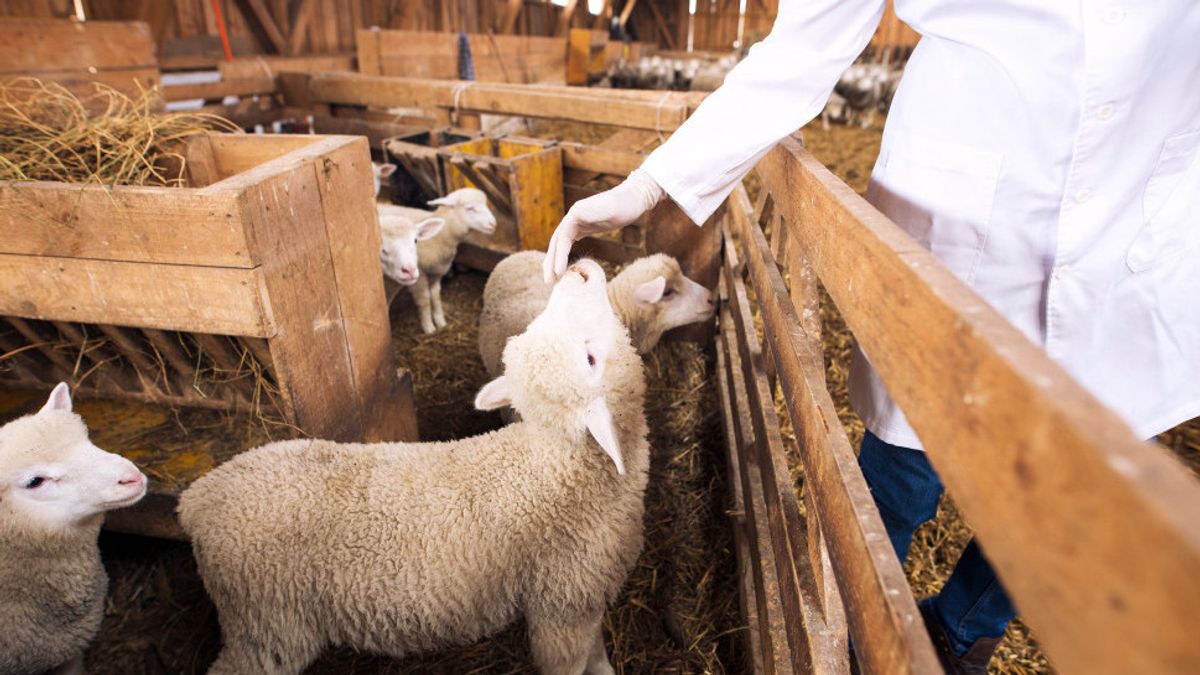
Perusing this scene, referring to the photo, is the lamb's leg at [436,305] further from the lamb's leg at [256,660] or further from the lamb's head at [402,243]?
the lamb's leg at [256,660]

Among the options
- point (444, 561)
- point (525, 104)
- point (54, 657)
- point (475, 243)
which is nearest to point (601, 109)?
point (525, 104)

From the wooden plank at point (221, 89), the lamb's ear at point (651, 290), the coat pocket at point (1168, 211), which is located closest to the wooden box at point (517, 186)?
the lamb's ear at point (651, 290)

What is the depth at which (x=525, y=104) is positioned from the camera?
13.9 feet

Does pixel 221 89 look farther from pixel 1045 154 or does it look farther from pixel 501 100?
pixel 1045 154

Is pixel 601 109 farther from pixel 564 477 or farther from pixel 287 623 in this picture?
pixel 287 623

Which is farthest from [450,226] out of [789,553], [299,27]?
[299,27]

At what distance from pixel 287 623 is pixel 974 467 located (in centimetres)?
171

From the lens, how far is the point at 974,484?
0.51 metres

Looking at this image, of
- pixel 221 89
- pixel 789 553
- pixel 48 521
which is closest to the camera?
pixel 789 553

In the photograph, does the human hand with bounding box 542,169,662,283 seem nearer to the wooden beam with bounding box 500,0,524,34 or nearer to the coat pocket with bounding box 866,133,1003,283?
the coat pocket with bounding box 866,133,1003,283

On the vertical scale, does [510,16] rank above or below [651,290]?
above

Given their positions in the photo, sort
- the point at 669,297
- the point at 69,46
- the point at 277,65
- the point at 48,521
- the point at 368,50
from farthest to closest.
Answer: the point at 277,65 < the point at 368,50 < the point at 69,46 < the point at 669,297 < the point at 48,521

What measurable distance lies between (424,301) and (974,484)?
388 centimetres

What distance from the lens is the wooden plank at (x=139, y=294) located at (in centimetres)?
168
